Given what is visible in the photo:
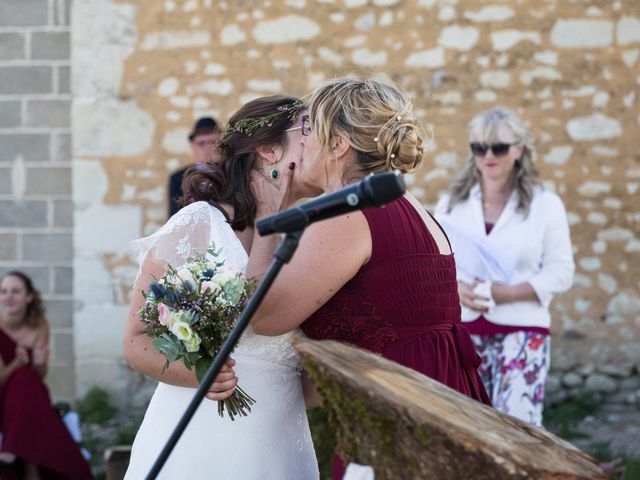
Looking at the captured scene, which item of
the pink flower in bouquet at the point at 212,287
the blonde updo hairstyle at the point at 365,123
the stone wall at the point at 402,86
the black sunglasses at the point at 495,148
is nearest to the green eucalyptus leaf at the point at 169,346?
the pink flower in bouquet at the point at 212,287

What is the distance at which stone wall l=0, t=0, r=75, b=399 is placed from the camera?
805cm

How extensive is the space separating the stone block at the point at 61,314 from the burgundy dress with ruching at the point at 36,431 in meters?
1.86

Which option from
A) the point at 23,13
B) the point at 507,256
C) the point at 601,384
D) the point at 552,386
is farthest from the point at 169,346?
the point at 23,13

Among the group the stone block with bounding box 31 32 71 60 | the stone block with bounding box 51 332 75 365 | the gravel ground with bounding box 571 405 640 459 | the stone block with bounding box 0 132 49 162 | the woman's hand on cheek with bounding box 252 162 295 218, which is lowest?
the gravel ground with bounding box 571 405 640 459

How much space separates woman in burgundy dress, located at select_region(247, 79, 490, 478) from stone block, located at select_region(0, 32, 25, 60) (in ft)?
19.2

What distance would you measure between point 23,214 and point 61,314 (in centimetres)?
88

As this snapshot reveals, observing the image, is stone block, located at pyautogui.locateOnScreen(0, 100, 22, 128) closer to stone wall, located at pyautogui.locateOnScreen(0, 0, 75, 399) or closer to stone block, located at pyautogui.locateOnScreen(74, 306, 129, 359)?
stone wall, located at pyautogui.locateOnScreen(0, 0, 75, 399)

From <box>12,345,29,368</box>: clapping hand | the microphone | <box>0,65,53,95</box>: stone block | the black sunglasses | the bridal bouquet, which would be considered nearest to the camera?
the microphone

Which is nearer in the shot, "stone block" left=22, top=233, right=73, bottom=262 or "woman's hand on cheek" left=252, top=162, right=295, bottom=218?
"woman's hand on cheek" left=252, top=162, right=295, bottom=218

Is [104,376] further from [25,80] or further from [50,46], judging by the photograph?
[50,46]

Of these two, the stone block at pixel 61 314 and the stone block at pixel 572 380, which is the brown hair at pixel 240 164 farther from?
the stone block at pixel 61 314

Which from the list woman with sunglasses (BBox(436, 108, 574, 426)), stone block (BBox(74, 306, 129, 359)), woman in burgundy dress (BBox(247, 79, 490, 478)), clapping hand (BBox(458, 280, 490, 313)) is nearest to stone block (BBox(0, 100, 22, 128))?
stone block (BBox(74, 306, 129, 359))

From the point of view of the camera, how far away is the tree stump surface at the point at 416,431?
1.97m

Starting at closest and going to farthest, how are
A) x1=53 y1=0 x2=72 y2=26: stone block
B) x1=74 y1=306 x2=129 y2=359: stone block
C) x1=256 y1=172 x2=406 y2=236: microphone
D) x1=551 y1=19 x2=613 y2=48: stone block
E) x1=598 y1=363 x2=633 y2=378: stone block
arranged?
1. x1=256 y1=172 x2=406 y2=236: microphone
2. x1=551 y1=19 x2=613 y2=48: stone block
3. x1=598 y1=363 x2=633 y2=378: stone block
4. x1=74 y1=306 x2=129 y2=359: stone block
5. x1=53 y1=0 x2=72 y2=26: stone block
